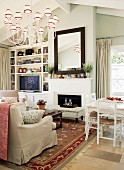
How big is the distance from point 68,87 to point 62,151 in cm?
328

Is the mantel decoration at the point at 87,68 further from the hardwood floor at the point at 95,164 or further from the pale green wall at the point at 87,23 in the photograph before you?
the hardwood floor at the point at 95,164

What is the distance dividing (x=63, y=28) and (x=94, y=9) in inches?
49.8

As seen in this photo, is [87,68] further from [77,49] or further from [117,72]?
[117,72]

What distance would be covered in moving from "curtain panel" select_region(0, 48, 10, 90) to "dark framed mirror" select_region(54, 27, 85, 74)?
2.28m

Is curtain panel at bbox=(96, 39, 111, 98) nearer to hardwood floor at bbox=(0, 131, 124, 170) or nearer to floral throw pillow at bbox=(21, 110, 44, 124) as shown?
hardwood floor at bbox=(0, 131, 124, 170)

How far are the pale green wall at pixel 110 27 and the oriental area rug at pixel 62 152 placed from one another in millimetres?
3424

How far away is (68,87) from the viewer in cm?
628

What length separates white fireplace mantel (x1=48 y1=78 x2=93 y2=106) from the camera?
19.6ft

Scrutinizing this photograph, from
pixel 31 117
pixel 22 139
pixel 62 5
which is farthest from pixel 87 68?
pixel 22 139

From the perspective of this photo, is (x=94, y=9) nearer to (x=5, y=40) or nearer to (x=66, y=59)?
(x=66, y=59)

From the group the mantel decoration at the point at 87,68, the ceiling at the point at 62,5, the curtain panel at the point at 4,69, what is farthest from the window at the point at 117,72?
the curtain panel at the point at 4,69

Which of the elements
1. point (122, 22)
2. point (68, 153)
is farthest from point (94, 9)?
point (68, 153)

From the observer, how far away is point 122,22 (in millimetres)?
5984

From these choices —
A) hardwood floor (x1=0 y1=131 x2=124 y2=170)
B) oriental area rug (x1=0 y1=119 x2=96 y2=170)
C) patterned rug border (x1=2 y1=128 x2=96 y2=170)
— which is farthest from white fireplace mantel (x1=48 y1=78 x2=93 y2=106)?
hardwood floor (x1=0 y1=131 x2=124 y2=170)
